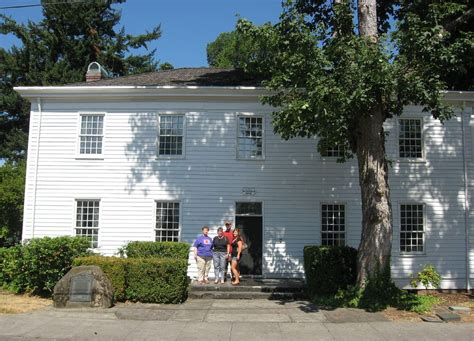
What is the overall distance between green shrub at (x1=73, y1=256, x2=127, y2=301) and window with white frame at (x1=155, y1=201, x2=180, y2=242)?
365 cm

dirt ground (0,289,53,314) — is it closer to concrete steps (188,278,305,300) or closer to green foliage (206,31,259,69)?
concrete steps (188,278,305,300)

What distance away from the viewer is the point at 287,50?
12.6 m

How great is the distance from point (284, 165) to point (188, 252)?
439 cm

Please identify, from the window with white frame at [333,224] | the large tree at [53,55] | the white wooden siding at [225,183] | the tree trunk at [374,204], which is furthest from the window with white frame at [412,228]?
the large tree at [53,55]

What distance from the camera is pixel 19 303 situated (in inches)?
506

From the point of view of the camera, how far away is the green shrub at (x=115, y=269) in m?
13.1

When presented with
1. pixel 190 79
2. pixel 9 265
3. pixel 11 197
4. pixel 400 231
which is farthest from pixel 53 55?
pixel 400 231

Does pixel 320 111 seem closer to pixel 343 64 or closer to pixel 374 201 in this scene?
pixel 343 64

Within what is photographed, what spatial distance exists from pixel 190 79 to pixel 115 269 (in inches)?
332

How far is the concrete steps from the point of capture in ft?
47.3

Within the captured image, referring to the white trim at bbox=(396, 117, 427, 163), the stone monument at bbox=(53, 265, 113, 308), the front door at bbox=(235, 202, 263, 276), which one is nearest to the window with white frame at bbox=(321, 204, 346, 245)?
the front door at bbox=(235, 202, 263, 276)

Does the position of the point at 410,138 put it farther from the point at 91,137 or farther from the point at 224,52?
the point at 224,52

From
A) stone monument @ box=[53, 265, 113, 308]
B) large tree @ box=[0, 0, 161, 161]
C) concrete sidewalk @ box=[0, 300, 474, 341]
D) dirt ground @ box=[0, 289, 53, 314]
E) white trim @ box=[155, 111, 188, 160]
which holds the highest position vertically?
large tree @ box=[0, 0, 161, 161]

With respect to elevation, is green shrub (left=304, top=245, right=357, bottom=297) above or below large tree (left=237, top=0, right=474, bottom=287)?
below
